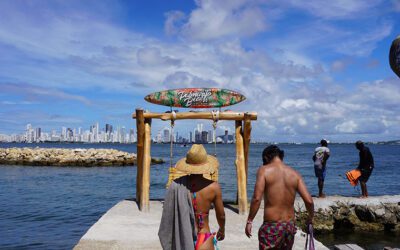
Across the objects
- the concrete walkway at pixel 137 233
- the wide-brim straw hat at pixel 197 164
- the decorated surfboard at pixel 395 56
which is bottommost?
the concrete walkway at pixel 137 233

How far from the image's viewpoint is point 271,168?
5.46m

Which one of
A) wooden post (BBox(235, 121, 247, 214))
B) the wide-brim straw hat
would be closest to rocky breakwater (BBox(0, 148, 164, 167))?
wooden post (BBox(235, 121, 247, 214))

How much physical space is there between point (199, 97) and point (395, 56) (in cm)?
783

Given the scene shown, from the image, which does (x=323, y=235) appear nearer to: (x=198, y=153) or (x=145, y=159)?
(x=145, y=159)

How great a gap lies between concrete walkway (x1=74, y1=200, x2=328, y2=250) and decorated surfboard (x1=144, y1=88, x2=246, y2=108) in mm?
2997

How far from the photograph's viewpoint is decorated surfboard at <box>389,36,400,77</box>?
4123 mm

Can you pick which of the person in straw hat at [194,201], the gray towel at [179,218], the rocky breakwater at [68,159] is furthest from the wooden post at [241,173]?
the rocky breakwater at [68,159]

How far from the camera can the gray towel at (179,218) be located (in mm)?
4789

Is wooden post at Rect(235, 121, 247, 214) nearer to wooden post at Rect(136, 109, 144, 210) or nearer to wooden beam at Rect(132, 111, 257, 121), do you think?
wooden beam at Rect(132, 111, 257, 121)

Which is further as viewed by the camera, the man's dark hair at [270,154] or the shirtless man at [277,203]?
the man's dark hair at [270,154]

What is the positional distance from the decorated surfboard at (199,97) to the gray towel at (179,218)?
22.7ft

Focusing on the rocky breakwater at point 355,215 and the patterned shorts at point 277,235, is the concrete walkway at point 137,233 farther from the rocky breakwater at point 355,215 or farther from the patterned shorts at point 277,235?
the rocky breakwater at point 355,215

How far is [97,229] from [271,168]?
490 cm

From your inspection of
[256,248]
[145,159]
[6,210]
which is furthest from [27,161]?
[256,248]
